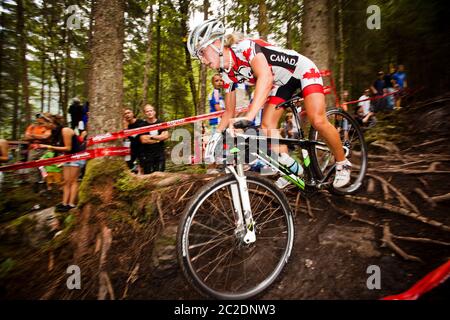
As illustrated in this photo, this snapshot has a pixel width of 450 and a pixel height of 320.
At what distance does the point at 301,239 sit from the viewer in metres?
3.08

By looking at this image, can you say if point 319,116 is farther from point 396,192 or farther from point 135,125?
point 135,125

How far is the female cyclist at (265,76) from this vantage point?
258cm

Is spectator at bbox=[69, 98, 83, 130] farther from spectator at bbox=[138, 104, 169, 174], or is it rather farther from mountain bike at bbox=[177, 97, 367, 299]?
mountain bike at bbox=[177, 97, 367, 299]

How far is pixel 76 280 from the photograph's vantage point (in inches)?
127

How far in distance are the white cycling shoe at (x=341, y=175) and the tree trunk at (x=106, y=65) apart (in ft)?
11.7

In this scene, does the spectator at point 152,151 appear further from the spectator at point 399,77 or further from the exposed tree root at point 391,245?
the spectator at point 399,77

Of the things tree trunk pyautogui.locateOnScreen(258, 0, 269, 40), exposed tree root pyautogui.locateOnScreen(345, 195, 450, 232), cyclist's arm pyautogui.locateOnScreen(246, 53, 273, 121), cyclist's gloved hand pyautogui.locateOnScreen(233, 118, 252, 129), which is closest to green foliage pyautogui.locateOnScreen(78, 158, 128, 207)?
cyclist's gloved hand pyautogui.locateOnScreen(233, 118, 252, 129)

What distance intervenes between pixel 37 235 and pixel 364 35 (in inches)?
511

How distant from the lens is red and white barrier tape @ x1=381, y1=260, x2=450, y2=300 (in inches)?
80.1

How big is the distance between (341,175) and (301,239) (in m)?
0.99

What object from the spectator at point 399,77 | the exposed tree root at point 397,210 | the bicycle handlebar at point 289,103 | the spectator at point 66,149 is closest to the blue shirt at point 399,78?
the spectator at point 399,77

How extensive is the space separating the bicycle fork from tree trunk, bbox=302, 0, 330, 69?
3488 mm

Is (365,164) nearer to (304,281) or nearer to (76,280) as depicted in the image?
(304,281)

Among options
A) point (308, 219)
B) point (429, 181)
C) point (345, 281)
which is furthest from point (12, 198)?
point (429, 181)
